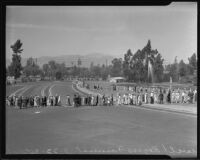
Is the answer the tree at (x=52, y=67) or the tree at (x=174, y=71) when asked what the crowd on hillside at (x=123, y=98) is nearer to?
the tree at (x=174, y=71)

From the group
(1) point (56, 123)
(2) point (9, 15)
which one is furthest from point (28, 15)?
(1) point (56, 123)

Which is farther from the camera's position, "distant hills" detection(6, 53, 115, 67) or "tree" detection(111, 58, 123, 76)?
"tree" detection(111, 58, 123, 76)

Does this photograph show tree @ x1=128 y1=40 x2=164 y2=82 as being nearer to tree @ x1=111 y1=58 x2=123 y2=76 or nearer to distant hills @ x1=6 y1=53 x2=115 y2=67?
tree @ x1=111 y1=58 x2=123 y2=76

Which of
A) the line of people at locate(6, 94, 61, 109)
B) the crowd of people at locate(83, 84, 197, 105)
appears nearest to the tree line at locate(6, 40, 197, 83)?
the crowd of people at locate(83, 84, 197, 105)

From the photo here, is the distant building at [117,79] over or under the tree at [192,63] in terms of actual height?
under

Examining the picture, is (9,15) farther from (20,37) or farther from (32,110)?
(32,110)

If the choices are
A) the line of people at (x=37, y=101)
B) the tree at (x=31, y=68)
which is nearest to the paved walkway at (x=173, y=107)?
the line of people at (x=37, y=101)

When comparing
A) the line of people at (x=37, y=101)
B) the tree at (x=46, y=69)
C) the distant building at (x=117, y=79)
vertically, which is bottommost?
the line of people at (x=37, y=101)

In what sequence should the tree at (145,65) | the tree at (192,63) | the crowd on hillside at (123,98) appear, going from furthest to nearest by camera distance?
the crowd on hillside at (123,98), the tree at (145,65), the tree at (192,63)
